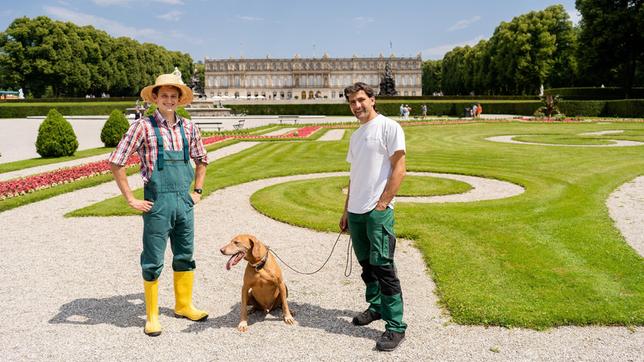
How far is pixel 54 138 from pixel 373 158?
14990mm

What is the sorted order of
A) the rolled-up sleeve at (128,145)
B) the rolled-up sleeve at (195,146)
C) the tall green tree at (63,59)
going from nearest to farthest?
the rolled-up sleeve at (128,145), the rolled-up sleeve at (195,146), the tall green tree at (63,59)

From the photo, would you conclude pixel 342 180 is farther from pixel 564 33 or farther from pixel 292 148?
pixel 564 33

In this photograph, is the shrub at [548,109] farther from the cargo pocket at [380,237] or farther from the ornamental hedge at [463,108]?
the cargo pocket at [380,237]

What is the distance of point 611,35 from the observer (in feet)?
132

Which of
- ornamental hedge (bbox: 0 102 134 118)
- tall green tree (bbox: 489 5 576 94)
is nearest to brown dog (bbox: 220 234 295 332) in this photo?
ornamental hedge (bbox: 0 102 134 118)

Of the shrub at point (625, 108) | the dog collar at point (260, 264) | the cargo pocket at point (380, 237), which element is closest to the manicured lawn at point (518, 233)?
the cargo pocket at point (380, 237)

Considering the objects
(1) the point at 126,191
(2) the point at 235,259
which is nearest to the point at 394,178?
(2) the point at 235,259

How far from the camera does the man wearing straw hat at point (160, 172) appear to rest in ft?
12.6

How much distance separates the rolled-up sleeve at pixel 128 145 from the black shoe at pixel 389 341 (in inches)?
91.3

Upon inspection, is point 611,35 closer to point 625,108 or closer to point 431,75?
point 625,108

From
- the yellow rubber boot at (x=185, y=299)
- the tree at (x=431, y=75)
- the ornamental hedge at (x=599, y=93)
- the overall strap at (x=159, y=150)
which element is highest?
the tree at (x=431, y=75)

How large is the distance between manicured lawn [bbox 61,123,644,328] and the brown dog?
4.96 ft

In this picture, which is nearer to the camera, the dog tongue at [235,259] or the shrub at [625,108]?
the dog tongue at [235,259]

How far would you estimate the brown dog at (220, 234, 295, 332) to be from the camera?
3.96 meters
